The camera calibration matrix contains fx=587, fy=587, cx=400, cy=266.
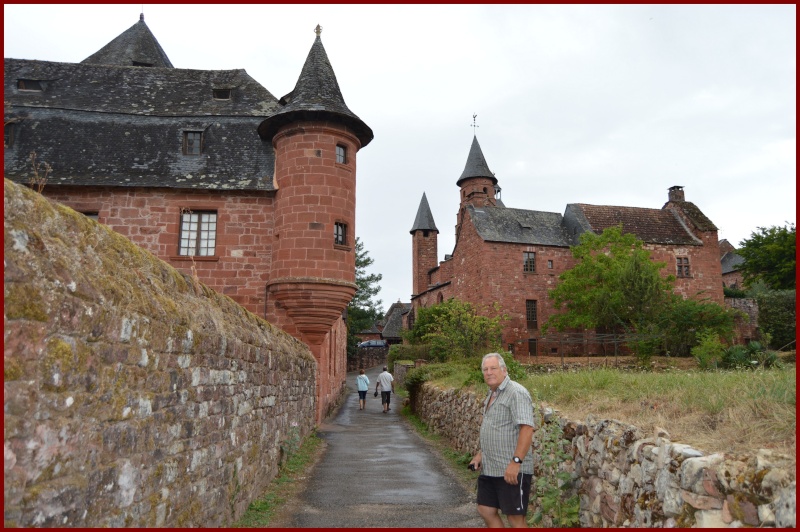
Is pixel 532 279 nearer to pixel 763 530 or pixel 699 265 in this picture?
pixel 699 265

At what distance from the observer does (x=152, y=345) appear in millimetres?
4277

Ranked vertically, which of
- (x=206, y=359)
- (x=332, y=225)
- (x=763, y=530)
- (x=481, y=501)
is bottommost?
(x=481, y=501)

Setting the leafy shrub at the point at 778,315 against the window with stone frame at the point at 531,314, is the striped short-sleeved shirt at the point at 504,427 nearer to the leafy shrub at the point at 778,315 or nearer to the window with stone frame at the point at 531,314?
the window with stone frame at the point at 531,314

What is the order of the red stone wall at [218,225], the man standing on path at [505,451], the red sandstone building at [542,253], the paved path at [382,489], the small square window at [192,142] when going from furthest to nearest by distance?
the red sandstone building at [542,253] < the small square window at [192,142] < the red stone wall at [218,225] < the paved path at [382,489] < the man standing on path at [505,451]

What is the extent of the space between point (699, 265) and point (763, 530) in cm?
4406

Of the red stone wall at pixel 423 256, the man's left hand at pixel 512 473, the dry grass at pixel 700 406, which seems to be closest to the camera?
the dry grass at pixel 700 406

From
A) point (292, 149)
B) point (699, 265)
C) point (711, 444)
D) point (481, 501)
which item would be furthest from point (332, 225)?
point (699, 265)

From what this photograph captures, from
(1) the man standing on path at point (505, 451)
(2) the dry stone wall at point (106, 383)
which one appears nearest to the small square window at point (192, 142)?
(2) the dry stone wall at point (106, 383)

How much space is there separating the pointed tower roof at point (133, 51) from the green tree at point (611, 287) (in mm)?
26907

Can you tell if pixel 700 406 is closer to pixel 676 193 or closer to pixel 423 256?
pixel 676 193

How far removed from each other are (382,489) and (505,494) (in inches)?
181

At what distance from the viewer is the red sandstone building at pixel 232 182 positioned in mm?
16250

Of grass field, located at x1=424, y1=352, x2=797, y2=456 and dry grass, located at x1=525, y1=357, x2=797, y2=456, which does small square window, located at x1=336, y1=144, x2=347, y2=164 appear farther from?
dry grass, located at x1=525, y1=357, x2=797, y2=456

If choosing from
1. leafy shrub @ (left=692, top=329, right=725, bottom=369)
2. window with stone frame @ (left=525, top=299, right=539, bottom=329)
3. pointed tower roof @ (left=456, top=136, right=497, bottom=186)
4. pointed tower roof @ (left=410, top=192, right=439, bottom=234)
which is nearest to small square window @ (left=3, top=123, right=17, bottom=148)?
leafy shrub @ (left=692, top=329, right=725, bottom=369)
